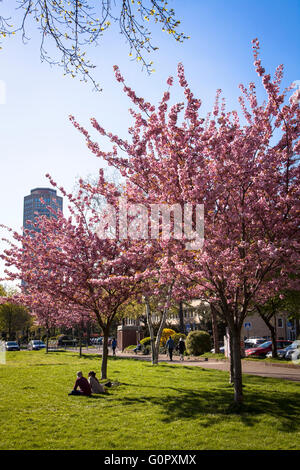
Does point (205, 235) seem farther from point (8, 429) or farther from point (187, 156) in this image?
point (8, 429)

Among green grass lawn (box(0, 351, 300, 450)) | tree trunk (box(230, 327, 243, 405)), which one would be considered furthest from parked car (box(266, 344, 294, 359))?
tree trunk (box(230, 327, 243, 405))

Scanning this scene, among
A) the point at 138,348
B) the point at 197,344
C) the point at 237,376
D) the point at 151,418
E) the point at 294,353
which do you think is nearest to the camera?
the point at 151,418

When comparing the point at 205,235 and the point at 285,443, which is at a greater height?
the point at 205,235

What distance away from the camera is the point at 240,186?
977 cm

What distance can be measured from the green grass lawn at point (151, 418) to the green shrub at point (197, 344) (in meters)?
19.1

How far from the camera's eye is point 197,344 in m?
32.9

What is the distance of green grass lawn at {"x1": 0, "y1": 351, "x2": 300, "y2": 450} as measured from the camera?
6980 mm

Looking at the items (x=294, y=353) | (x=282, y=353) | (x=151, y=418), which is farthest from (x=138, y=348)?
(x=151, y=418)

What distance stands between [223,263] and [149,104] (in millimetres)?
4731

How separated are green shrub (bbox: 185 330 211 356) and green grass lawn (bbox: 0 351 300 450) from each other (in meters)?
19.1

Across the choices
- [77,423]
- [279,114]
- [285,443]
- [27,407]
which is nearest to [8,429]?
[77,423]

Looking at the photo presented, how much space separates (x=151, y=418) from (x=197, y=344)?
24970mm

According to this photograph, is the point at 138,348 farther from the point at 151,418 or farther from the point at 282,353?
the point at 151,418

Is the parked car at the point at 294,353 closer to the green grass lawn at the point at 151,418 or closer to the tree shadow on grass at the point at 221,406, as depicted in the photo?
the green grass lawn at the point at 151,418
